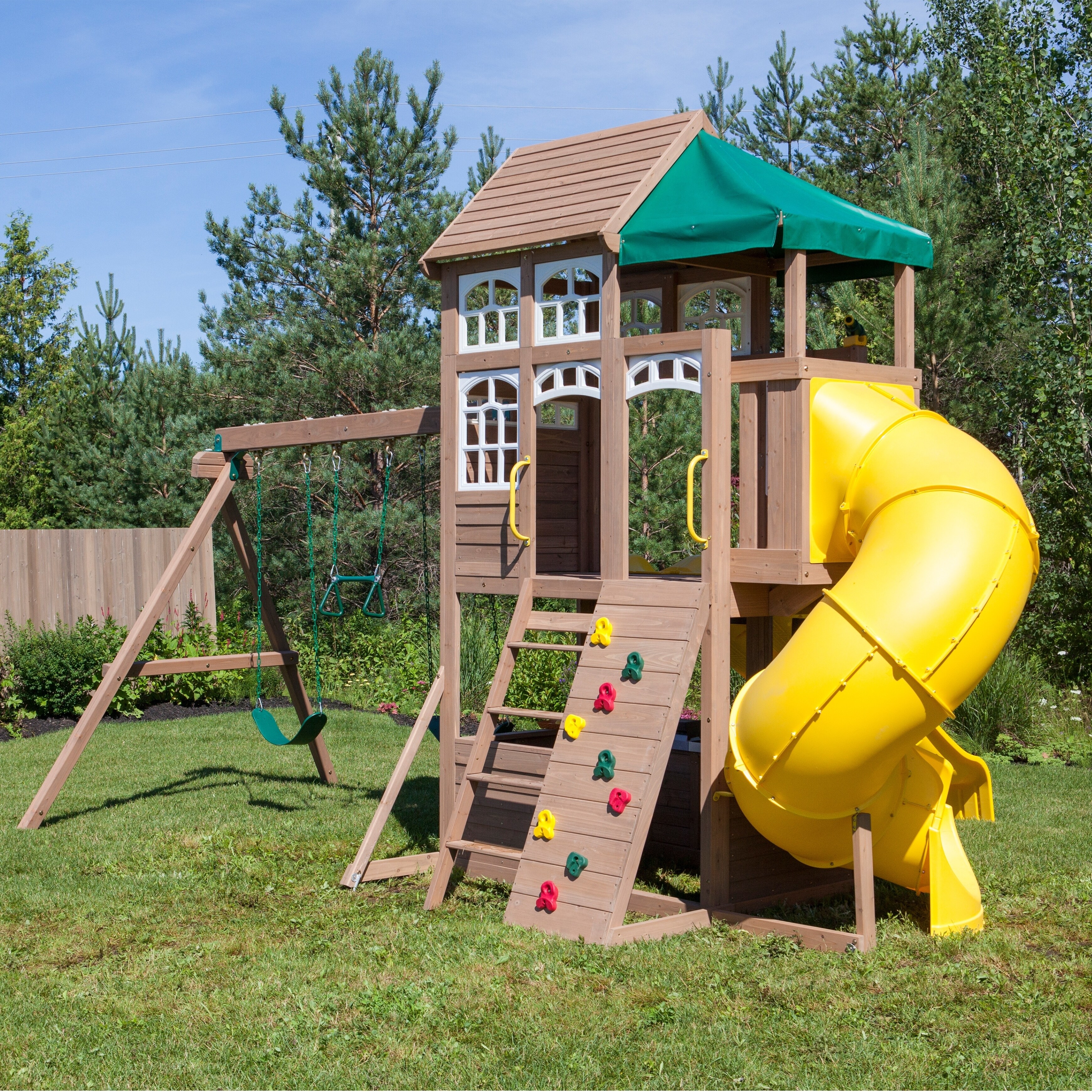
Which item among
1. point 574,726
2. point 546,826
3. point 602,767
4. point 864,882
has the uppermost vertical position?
point 574,726

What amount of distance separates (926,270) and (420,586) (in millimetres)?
7575

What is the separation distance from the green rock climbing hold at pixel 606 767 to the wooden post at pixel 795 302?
230 cm

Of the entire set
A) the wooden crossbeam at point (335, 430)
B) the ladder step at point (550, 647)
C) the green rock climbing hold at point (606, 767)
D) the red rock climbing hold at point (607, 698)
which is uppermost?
the wooden crossbeam at point (335, 430)

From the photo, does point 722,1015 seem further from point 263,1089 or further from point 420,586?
point 420,586

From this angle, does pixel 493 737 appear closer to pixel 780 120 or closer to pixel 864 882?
pixel 864 882

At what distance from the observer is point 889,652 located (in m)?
5.75

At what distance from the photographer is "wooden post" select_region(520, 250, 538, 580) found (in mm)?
7703

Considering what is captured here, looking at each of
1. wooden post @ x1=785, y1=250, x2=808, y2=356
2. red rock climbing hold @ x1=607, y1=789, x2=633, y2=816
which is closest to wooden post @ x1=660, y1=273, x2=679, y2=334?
wooden post @ x1=785, y1=250, x2=808, y2=356

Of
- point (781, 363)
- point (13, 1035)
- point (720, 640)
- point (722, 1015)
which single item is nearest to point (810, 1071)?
point (722, 1015)

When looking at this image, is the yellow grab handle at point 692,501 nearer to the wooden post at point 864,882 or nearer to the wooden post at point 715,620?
the wooden post at point 715,620

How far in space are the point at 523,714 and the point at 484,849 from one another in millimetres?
764

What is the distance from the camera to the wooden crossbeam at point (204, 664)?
9.83m

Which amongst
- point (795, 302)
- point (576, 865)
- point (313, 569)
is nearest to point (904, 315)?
point (795, 302)

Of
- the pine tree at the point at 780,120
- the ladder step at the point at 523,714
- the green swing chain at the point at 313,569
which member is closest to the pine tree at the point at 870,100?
the pine tree at the point at 780,120
